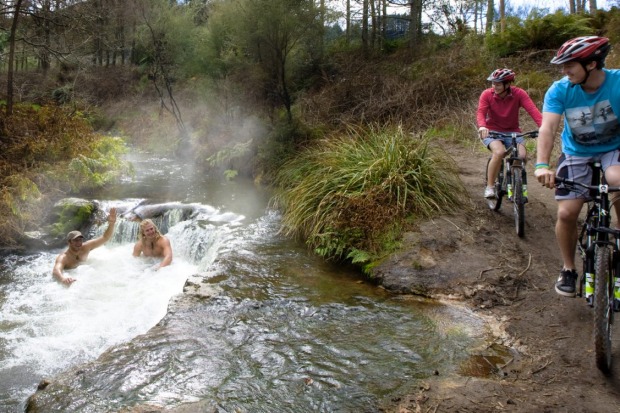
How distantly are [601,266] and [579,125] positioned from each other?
112cm

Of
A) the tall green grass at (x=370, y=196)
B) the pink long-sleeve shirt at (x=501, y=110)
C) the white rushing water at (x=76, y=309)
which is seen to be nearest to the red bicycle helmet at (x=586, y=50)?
the pink long-sleeve shirt at (x=501, y=110)

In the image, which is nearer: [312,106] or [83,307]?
[83,307]

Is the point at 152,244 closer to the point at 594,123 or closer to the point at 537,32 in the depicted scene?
the point at 594,123

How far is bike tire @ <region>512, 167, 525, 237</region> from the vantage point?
607 centimetres

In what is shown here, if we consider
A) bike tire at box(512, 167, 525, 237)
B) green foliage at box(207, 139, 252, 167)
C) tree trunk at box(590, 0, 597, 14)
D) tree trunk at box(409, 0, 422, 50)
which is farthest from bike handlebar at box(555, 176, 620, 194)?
tree trunk at box(409, 0, 422, 50)

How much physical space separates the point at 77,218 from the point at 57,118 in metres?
3.85

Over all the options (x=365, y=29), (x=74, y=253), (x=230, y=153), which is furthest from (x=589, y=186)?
(x=365, y=29)

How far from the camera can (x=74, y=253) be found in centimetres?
817

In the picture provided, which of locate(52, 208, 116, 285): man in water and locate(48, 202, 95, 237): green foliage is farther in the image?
locate(48, 202, 95, 237): green foliage

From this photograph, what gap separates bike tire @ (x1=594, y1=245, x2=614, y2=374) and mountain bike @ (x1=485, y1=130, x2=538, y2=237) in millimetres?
2693

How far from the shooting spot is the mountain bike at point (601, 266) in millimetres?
3422

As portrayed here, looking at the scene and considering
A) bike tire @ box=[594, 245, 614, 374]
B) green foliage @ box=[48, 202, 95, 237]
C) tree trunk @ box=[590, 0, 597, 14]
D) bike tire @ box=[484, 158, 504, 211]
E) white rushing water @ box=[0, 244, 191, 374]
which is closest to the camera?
bike tire @ box=[594, 245, 614, 374]

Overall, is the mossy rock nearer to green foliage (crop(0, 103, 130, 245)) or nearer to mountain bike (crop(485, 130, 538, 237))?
green foliage (crop(0, 103, 130, 245))

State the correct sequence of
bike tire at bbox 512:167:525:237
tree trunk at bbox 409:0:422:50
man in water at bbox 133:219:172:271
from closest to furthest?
bike tire at bbox 512:167:525:237, man in water at bbox 133:219:172:271, tree trunk at bbox 409:0:422:50
